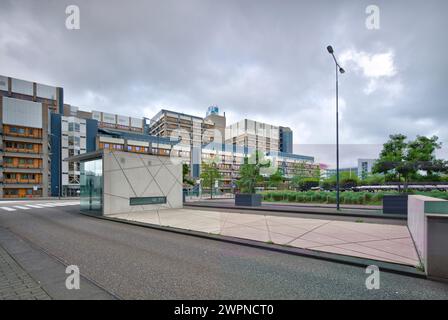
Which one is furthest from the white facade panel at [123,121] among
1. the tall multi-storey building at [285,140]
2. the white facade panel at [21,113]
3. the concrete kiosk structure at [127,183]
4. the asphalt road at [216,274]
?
the asphalt road at [216,274]

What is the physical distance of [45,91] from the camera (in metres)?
73.1

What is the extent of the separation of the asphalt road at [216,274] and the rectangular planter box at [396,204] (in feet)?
36.1

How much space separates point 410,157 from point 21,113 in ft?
246

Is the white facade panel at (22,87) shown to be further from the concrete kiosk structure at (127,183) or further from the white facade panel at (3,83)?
the concrete kiosk structure at (127,183)

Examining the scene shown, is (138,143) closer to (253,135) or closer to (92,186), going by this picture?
(92,186)

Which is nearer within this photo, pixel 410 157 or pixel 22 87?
pixel 410 157

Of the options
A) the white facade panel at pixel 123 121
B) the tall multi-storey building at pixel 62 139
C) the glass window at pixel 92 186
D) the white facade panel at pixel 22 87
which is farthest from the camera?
the white facade panel at pixel 123 121

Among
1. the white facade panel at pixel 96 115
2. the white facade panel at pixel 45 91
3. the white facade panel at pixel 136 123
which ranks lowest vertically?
the white facade panel at pixel 136 123

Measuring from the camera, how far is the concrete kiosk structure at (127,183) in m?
15.1

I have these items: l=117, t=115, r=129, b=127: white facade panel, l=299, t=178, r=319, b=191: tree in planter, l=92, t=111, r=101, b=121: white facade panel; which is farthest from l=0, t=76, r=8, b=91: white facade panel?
l=299, t=178, r=319, b=191: tree in planter

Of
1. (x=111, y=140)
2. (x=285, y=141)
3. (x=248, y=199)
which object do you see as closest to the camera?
(x=248, y=199)

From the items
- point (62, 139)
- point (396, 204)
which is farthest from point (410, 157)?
point (62, 139)

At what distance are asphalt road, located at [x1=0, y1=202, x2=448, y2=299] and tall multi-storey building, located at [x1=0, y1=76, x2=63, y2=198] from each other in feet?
193
